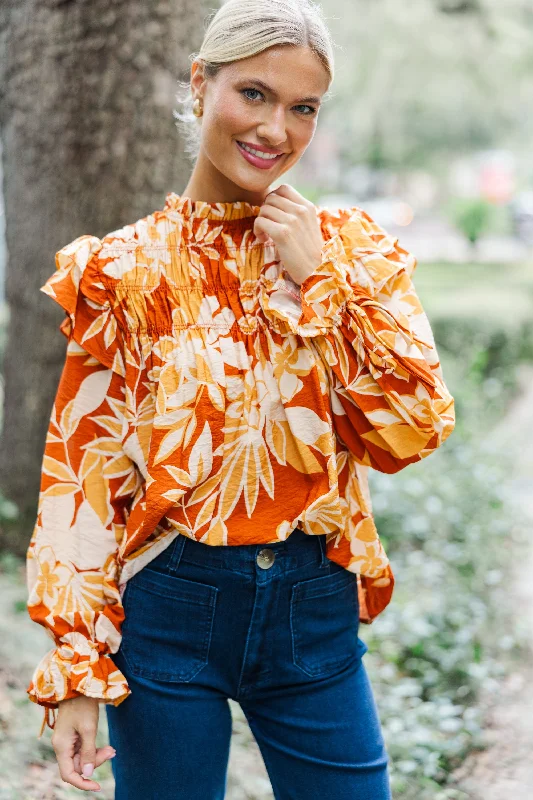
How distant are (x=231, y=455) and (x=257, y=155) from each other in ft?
1.90

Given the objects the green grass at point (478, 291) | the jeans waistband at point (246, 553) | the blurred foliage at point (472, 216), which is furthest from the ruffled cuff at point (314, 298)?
the blurred foliage at point (472, 216)

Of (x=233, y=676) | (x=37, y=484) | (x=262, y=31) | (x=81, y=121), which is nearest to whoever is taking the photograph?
(x=262, y=31)

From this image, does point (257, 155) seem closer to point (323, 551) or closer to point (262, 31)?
point (262, 31)

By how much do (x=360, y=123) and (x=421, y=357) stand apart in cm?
1098

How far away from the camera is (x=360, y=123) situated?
467 inches

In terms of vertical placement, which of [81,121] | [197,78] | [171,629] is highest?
[81,121]

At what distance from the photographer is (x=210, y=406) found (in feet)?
5.24

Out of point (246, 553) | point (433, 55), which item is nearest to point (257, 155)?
point (246, 553)

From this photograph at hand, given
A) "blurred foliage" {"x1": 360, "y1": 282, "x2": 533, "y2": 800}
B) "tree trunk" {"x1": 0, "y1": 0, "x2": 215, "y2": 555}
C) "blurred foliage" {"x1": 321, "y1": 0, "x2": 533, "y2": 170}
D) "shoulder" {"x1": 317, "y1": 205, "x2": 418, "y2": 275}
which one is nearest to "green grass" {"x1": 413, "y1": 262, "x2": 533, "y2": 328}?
"blurred foliage" {"x1": 360, "y1": 282, "x2": 533, "y2": 800}

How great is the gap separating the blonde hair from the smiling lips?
15 centimetres

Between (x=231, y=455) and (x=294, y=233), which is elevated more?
(x=294, y=233)

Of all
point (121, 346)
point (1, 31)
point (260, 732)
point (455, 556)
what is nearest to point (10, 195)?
point (1, 31)

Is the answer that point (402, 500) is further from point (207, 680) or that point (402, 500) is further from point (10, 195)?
point (207, 680)

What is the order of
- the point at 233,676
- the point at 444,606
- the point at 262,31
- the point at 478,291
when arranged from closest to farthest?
1. the point at 262,31
2. the point at 233,676
3. the point at 444,606
4. the point at 478,291
